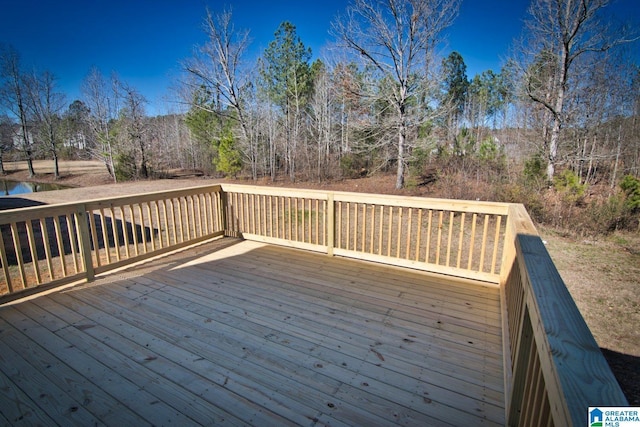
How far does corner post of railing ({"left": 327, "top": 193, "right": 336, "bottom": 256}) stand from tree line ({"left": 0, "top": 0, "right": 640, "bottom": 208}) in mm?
7404

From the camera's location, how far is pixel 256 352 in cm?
229

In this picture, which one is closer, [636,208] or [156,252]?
[156,252]

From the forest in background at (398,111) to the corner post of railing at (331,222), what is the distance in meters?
5.94

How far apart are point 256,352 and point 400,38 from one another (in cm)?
1115

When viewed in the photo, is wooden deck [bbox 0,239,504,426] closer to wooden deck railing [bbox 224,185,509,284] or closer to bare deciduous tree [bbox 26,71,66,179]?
wooden deck railing [bbox 224,185,509,284]

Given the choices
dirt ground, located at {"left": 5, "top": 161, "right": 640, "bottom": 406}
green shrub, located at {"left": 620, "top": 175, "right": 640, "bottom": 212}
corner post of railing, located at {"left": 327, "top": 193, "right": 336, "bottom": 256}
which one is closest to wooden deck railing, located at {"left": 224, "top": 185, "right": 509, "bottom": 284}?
corner post of railing, located at {"left": 327, "top": 193, "right": 336, "bottom": 256}

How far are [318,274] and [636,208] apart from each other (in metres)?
8.40

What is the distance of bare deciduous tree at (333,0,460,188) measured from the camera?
10180 millimetres

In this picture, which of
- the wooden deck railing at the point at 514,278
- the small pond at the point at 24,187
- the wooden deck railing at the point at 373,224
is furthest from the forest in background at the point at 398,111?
the wooden deck railing at the point at 514,278

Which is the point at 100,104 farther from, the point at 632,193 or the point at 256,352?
the point at 632,193

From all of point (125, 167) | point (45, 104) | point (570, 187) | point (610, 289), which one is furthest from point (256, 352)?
point (45, 104)

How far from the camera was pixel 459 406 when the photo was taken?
1.82 meters

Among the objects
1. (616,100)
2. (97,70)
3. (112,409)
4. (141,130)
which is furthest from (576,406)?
(97,70)

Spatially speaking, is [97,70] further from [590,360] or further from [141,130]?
[590,360]
